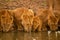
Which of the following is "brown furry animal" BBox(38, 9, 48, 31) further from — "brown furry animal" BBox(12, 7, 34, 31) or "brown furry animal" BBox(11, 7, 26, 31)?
"brown furry animal" BBox(11, 7, 26, 31)

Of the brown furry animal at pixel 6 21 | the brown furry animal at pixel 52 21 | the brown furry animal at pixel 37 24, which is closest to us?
the brown furry animal at pixel 6 21

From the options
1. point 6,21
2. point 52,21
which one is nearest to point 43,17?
point 52,21

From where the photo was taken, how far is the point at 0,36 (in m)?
4.46

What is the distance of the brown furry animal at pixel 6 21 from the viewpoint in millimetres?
4941

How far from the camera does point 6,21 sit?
4.99 metres

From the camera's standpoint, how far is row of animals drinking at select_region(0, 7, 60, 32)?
4977 millimetres

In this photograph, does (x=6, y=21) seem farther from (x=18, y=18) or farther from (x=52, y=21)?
(x=52, y=21)

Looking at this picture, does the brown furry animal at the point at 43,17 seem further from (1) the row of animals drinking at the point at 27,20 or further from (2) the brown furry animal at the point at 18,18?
(2) the brown furry animal at the point at 18,18

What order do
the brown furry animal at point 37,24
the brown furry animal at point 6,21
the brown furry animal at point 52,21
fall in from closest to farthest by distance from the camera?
the brown furry animal at point 6,21 → the brown furry animal at point 37,24 → the brown furry animal at point 52,21

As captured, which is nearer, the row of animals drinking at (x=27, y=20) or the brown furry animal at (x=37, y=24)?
the row of animals drinking at (x=27, y=20)

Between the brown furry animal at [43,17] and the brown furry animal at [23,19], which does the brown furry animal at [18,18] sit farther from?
the brown furry animal at [43,17]

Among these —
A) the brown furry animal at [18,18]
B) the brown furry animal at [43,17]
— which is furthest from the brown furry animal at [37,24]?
the brown furry animal at [18,18]

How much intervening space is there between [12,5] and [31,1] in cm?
48

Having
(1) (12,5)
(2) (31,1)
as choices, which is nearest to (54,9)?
(2) (31,1)
